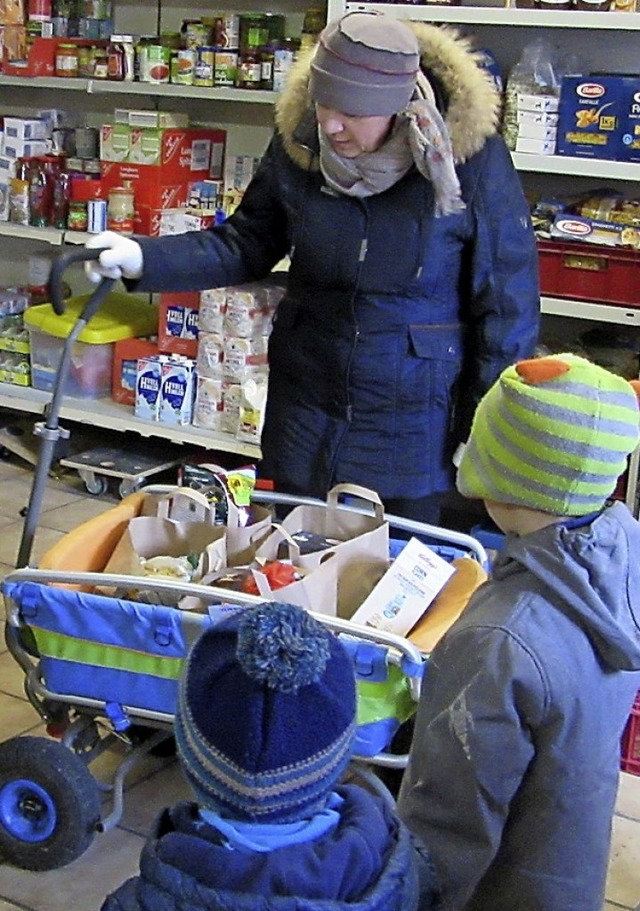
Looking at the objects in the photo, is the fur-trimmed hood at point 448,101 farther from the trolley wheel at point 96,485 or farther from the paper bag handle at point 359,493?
the trolley wheel at point 96,485

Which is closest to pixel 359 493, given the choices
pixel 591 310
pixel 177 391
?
pixel 591 310

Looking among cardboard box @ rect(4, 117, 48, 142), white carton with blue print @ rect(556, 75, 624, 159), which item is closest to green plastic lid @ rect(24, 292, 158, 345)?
cardboard box @ rect(4, 117, 48, 142)

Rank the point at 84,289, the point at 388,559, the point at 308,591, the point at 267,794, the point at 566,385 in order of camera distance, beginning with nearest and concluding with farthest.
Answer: the point at 267,794 < the point at 566,385 < the point at 308,591 < the point at 388,559 < the point at 84,289

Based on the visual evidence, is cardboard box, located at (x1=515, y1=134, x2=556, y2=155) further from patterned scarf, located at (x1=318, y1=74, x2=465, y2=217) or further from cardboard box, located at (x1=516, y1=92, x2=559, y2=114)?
patterned scarf, located at (x1=318, y1=74, x2=465, y2=217)

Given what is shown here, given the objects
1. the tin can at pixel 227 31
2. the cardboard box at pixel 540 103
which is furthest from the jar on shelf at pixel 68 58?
the cardboard box at pixel 540 103

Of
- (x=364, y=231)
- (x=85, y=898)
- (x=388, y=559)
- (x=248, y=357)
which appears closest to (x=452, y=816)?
(x=388, y=559)

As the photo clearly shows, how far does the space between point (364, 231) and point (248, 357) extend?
5.28ft

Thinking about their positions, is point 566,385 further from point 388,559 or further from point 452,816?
point 388,559

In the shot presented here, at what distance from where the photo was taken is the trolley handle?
218 cm

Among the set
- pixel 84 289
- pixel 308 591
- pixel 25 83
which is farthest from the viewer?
pixel 84 289

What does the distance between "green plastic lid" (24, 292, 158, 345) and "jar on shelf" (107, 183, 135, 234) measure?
0.29m

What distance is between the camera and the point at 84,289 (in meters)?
4.89

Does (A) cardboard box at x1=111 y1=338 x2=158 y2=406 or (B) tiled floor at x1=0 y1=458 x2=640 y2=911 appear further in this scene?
(A) cardboard box at x1=111 y1=338 x2=158 y2=406

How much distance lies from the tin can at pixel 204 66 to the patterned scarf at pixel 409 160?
180cm
